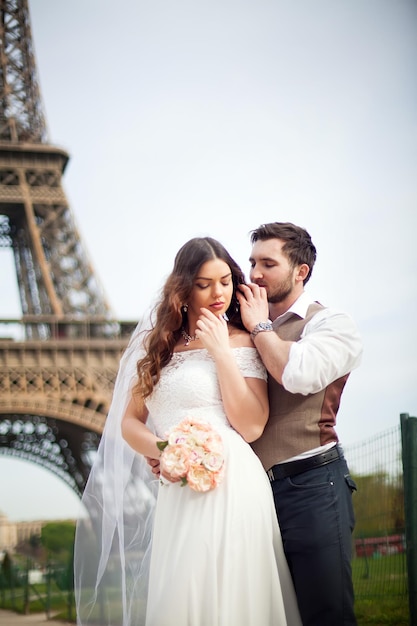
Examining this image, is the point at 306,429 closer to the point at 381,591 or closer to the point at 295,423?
the point at 295,423

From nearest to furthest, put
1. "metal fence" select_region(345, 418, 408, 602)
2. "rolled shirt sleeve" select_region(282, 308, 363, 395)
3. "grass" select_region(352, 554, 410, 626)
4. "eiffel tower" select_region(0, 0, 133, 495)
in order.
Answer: "rolled shirt sleeve" select_region(282, 308, 363, 395) < "grass" select_region(352, 554, 410, 626) < "metal fence" select_region(345, 418, 408, 602) < "eiffel tower" select_region(0, 0, 133, 495)

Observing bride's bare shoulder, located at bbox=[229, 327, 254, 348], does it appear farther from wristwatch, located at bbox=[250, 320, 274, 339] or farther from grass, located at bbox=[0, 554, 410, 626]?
grass, located at bbox=[0, 554, 410, 626]

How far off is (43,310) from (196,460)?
16842 mm

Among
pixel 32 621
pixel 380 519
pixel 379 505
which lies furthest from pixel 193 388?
pixel 32 621

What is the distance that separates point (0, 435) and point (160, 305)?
18619 mm

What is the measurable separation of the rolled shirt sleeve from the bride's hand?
0.25 meters

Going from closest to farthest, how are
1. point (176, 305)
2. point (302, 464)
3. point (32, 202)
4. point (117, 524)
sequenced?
point (302, 464) → point (176, 305) → point (117, 524) → point (32, 202)

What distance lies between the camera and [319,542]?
254 cm

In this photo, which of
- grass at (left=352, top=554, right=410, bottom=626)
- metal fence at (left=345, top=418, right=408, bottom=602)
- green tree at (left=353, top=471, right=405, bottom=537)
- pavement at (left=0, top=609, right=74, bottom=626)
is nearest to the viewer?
grass at (left=352, top=554, right=410, bottom=626)

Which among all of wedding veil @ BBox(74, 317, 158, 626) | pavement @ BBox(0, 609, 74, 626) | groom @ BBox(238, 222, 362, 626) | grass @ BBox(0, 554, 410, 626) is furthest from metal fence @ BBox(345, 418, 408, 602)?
pavement @ BBox(0, 609, 74, 626)

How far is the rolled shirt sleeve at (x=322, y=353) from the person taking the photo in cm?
247

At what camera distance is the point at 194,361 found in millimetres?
2799

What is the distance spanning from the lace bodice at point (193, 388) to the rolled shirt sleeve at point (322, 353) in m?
0.20

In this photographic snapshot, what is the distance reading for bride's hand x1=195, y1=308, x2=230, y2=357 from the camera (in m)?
2.63
